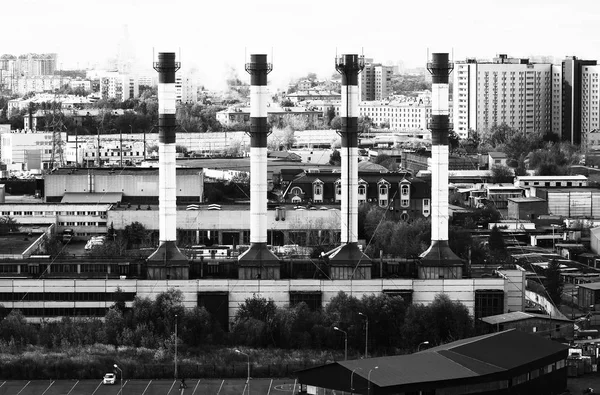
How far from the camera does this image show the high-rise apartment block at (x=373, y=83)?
315 feet

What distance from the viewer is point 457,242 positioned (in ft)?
116

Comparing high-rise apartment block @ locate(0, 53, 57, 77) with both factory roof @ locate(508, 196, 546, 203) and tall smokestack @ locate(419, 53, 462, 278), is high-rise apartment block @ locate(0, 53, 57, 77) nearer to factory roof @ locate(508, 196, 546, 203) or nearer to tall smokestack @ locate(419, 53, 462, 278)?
factory roof @ locate(508, 196, 546, 203)

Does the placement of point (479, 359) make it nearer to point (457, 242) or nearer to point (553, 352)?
point (553, 352)

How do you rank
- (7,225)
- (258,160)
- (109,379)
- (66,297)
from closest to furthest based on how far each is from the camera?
(109,379) → (66,297) → (258,160) → (7,225)

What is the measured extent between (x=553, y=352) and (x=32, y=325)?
835 centimetres

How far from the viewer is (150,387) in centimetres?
2467

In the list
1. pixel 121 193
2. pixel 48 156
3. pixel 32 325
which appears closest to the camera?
pixel 32 325

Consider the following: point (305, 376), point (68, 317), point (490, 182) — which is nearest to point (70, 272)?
point (68, 317)

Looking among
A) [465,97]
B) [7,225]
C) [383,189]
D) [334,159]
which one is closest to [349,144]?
[7,225]

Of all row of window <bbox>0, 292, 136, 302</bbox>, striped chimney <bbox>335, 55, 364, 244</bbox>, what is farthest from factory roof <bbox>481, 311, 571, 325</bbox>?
row of window <bbox>0, 292, 136, 302</bbox>

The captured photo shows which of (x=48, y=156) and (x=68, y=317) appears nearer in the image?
(x=68, y=317)

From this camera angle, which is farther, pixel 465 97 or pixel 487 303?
pixel 465 97

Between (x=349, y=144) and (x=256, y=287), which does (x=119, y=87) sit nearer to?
(x=349, y=144)

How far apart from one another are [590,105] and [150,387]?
4803 cm
